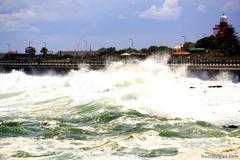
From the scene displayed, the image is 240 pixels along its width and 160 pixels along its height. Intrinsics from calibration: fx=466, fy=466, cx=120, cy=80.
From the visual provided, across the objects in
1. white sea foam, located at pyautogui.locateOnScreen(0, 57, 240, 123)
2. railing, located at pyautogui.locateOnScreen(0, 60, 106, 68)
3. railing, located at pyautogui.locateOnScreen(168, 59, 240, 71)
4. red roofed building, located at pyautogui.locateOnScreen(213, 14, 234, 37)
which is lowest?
white sea foam, located at pyautogui.locateOnScreen(0, 57, 240, 123)

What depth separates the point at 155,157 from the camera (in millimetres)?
14422

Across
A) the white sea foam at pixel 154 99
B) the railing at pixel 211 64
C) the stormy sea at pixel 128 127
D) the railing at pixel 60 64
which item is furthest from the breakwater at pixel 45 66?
the stormy sea at pixel 128 127

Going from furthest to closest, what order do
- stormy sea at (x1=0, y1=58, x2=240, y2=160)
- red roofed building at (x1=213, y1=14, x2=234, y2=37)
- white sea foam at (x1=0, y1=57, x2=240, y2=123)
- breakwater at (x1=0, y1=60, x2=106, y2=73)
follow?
red roofed building at (x1=213, y1=14, x2=234, y2=37) → breakwater at (x1=0, y1=60, x2=106, y2=73) → white sea foam at (x1=0, y1=57, x2=240, y2=123) → stormy sea at (x1=0, y1=58, x2=240, y2=160)

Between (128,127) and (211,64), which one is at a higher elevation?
(211,64)

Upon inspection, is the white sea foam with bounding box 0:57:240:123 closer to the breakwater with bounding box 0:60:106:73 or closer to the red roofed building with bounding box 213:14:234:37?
the breakwater with bounding box 0:60:106:73

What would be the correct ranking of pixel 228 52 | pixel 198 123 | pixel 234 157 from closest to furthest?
pixel 234 157
pixel 198 123
pixel 228 52

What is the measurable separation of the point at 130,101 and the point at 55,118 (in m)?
7.70

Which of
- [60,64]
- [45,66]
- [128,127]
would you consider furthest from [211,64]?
[128,127]

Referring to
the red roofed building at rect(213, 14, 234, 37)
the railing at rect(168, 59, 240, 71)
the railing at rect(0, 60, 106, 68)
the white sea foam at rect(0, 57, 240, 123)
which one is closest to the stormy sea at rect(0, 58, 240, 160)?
the white sea foam at rect(0, 57, 240, 123)

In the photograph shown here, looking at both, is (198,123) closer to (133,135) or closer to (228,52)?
(133,135)

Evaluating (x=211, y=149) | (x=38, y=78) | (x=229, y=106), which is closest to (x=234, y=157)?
(x=211, y=149)

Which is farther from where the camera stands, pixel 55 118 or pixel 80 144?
pixel 55 118

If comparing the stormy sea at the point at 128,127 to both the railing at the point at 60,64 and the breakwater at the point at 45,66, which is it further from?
the railing at the point at 60,64

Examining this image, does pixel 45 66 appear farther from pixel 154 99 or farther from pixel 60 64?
pixel 154 99
